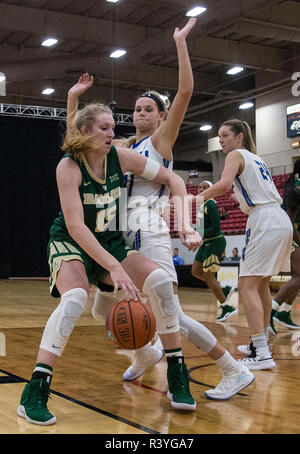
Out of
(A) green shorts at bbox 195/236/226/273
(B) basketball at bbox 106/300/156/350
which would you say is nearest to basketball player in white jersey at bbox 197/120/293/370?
(B) basketball at bbox 106/300/156/350

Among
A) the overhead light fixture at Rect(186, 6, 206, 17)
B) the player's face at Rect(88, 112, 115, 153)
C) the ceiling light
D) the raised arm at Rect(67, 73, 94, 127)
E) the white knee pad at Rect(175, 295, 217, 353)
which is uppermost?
the ceiling light

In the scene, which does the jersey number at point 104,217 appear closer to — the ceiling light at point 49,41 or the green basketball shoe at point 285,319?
the green basketball shoe at point 285,319

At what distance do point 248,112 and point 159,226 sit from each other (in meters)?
22.8

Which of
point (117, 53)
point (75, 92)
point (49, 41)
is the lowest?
point (75, 92)

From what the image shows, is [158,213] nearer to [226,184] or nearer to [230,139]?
[226,184]

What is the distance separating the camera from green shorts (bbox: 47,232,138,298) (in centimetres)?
298

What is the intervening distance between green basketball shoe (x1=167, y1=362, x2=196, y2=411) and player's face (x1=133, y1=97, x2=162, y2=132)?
1523 millimetres

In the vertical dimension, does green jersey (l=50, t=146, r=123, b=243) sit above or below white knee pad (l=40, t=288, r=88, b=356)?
above

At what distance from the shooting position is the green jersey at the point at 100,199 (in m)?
3.06

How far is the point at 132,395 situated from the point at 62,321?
0.80m

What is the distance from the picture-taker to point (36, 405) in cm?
271

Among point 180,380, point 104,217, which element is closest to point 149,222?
point 104,217

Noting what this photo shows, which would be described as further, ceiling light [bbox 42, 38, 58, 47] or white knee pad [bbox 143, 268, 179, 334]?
ceiling light [bbox 42, 38, 58, 47]

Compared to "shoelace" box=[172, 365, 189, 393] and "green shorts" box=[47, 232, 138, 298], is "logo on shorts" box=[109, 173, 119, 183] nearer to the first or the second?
"green shorts" box=[47, 232, 138, 298]
